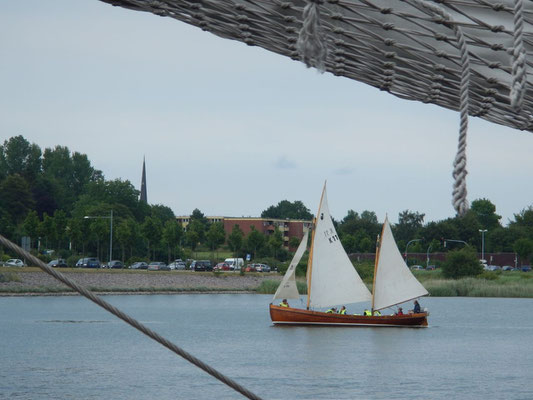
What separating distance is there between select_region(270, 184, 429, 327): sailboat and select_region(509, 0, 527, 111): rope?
48193mm

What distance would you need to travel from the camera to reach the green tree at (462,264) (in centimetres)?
9038

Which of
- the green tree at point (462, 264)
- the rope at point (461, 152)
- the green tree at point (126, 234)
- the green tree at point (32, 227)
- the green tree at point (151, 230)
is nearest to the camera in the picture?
the rope at point (461, 152)

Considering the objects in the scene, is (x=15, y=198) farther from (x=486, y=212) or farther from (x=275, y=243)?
(x=486, y=212)

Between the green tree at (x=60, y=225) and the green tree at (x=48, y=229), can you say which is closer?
the green tree at (x=48, y=229)

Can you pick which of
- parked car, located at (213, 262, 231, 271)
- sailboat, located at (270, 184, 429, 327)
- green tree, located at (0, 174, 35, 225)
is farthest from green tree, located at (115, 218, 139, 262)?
sailboat, located at (270, 184, 429, 327)

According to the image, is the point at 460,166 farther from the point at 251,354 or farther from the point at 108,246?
the point at 108,246

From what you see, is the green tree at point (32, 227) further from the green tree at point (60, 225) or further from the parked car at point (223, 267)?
the parked car at point (223, 267)

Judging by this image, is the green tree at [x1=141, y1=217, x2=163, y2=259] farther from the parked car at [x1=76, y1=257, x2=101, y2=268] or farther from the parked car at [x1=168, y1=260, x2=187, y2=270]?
the parked car at [x1=76, y1=257, x2=101, y2=268]

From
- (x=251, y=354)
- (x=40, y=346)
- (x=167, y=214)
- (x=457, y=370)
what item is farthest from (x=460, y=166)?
(x=167, y=214)

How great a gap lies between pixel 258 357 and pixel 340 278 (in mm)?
10027

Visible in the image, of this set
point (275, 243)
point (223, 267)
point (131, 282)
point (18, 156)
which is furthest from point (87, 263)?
point (18, 156)

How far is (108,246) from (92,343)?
158ft

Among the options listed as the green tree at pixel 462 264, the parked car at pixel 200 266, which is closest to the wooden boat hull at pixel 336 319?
the green tree at pixel 462 264

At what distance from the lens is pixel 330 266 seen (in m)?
52.3
